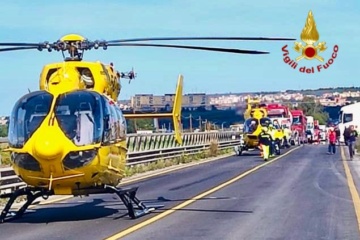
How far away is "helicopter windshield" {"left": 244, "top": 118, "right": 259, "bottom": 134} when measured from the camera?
47.4m

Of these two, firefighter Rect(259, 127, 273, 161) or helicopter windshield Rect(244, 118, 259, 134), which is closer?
firefighter Rect(259, 127, 273, 161)

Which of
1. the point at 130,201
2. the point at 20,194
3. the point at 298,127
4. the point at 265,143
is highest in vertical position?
the point at 298,127

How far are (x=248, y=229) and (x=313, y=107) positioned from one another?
138979 millimetres

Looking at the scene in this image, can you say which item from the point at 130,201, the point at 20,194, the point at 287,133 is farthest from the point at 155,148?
the point at 287,133

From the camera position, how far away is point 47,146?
13758 millimetres

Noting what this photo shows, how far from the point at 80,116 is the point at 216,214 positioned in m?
3.35

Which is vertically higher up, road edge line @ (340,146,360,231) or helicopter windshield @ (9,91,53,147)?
helicopter windshield @ (9,91,53,147)

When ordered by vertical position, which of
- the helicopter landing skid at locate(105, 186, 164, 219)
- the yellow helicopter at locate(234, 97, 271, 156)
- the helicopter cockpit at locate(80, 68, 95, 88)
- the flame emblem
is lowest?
the helicopter landing skid at locate(105, 186, 164, 219)

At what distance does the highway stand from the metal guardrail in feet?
5.72

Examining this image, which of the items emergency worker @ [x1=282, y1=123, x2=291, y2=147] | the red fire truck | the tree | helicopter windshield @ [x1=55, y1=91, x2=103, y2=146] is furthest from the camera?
the tree

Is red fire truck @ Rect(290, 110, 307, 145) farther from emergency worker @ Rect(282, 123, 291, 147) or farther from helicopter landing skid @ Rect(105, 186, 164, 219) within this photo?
helicopter landing skid @ Rect(105, 186, 164, 219)

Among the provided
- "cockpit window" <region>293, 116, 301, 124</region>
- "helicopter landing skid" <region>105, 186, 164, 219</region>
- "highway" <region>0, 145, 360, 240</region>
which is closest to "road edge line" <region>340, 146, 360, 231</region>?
"highway" <region>0, 145, 360, 240</region>

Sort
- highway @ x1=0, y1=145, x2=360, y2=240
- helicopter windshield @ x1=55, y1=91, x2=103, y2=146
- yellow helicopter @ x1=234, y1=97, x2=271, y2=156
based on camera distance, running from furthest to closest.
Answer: yellow helicopter @ x1=234, y1=97, x2=271, y2=156
helicopter windshield @ x1=55, y1=91, x2=103, y2=146
highway @ x1=0, y1=145, x2=360, y2=240

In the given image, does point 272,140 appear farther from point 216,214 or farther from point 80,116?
point 80,116
